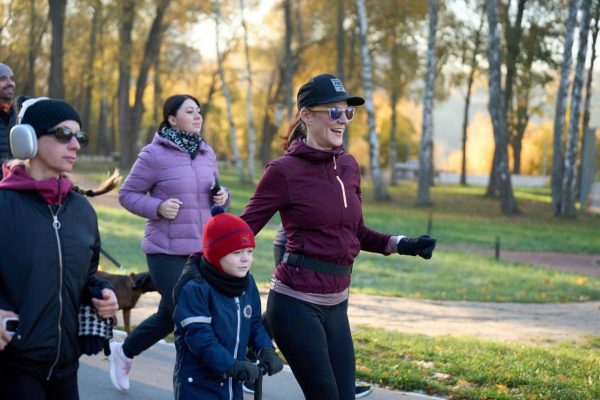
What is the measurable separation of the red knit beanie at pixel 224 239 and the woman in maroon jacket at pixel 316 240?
47 centimetres

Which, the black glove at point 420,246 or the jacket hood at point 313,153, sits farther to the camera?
the black glove at point 420,246

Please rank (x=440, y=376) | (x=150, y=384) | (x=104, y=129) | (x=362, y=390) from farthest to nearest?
(x=104, y=129), (x=440, y=376), (x=150, y=384), (x=362, y=390)

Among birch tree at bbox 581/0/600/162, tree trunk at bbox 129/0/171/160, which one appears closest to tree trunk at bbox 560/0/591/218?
birch tree at bbox 581/0/600/162

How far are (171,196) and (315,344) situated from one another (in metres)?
2.31

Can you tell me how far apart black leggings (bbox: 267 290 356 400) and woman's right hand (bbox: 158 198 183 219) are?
67.8 inches

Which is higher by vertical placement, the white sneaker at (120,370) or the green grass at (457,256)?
the white sneaker at (120,370)

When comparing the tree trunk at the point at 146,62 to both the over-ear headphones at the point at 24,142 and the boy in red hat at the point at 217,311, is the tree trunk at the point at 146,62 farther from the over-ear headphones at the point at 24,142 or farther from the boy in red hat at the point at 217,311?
the over-ear headphones at the point at 24,142

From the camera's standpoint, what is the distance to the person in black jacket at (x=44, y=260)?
11.8 feet

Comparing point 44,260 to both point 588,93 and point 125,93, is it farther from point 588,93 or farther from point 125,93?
point 125,93

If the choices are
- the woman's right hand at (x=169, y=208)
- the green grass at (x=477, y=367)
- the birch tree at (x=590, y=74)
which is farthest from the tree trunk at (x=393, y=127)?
the woman's right hand at (x=169, y=208)

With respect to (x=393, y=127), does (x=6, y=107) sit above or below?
below

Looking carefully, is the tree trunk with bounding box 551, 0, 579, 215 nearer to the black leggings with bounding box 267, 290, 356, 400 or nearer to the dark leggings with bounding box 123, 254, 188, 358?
the dark leggings with bounding box 123, 254, 188, 358

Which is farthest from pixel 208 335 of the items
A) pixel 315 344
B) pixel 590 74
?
pixel 590 74

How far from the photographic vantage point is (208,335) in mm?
4004
